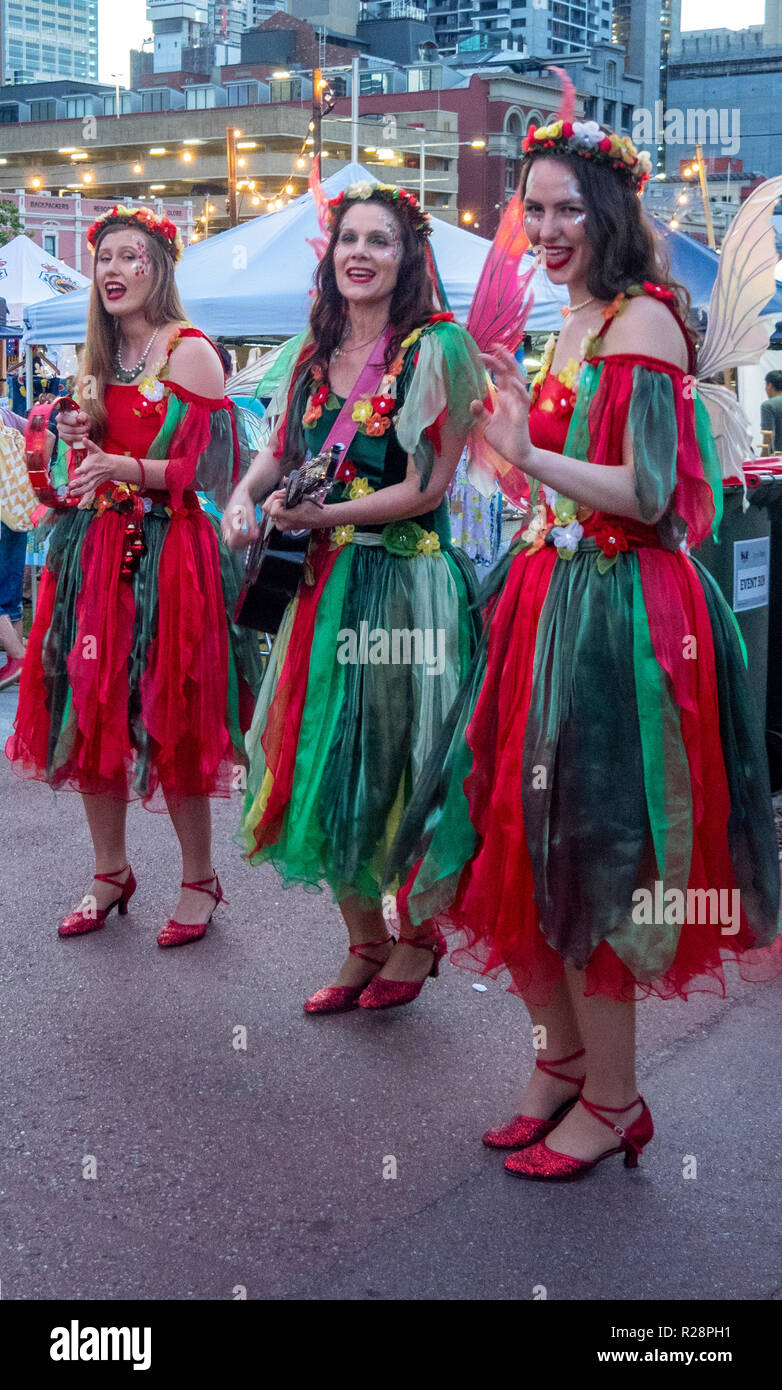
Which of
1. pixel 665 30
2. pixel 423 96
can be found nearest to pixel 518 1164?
pixel 423 96

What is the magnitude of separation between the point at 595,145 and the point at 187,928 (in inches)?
99.4

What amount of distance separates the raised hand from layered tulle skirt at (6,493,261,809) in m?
1.71

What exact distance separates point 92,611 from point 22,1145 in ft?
5.37

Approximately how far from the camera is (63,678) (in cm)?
431

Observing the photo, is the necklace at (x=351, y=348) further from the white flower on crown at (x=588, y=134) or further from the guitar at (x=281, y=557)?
the white flower on crown at (x=588, y=134)

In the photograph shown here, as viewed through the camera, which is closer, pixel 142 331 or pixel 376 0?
pixel 142 331

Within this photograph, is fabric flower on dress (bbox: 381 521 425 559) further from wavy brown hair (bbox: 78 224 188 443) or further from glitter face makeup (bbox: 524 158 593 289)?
wavy brown hair (bbox: 78 224 188 443)

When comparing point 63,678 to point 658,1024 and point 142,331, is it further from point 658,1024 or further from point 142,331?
point 658,1024

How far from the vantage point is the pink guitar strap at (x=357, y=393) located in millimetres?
3537

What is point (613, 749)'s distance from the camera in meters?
2.77

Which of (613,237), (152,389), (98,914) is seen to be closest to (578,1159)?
(613,237)

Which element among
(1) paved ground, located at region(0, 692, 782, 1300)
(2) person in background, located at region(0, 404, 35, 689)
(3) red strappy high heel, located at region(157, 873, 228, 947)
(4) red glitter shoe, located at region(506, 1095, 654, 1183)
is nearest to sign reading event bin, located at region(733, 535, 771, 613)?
(1) paved ground, located at region(0, 692, 782, 1300)

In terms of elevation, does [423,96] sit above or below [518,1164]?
above

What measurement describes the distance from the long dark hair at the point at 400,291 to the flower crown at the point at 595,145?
74 centimetres
